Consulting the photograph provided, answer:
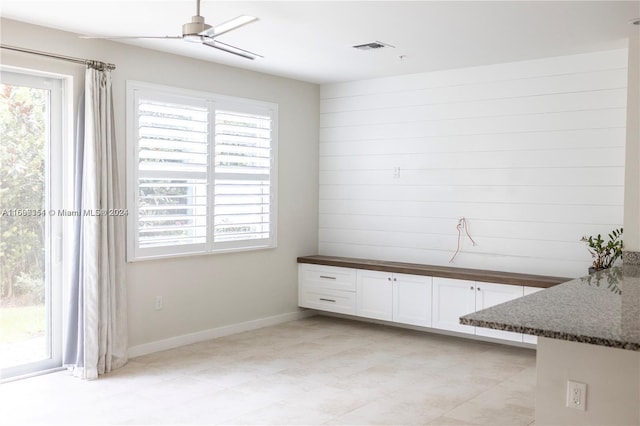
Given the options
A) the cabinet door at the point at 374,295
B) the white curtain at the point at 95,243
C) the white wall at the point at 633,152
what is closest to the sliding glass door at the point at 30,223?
the white curtain at the point at 95,243

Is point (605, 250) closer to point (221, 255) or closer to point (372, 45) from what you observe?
point (372, 45)

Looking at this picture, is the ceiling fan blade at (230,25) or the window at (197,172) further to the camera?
the window at (197,172)

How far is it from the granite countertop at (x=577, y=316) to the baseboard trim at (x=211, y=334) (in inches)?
135

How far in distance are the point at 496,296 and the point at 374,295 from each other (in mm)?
1307

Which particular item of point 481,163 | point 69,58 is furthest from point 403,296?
point 69,58

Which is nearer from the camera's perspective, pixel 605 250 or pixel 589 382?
pixel 589 382

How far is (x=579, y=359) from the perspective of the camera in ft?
8.63

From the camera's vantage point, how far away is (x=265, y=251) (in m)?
6.40

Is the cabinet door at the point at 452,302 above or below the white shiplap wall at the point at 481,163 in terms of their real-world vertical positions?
below

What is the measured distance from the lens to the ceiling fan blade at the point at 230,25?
332cm

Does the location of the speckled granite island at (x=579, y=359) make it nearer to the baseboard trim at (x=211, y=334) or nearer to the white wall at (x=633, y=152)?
the white wall at (x=633, y=152)

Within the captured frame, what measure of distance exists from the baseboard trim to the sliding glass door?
2.32ft

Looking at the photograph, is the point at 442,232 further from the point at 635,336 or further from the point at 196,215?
the point at 635,336

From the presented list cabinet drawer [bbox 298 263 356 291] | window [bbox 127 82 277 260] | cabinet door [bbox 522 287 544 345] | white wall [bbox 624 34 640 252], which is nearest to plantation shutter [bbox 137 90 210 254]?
window [bbox 127 82 277 260]
